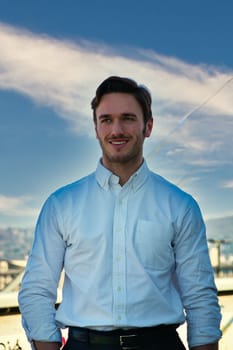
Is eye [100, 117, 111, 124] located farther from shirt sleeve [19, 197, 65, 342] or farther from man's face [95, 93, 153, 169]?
shirt sleeve [19, 197, 65, 342]

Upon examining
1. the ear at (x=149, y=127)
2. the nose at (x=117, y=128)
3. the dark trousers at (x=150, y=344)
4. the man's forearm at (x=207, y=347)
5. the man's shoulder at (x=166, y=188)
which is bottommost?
the man's forearm at (x=207, y=347)

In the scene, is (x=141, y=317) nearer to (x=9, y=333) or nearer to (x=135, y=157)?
(x=135, y=157)

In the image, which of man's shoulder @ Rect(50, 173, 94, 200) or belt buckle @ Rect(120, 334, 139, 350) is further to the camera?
man's shoulder @ Rect(50, 173, 94, 200)

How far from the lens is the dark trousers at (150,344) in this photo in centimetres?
96

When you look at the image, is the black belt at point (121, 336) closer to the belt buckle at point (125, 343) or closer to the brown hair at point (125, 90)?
the belt buckle at point (125, 343)

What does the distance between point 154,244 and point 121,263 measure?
65mm

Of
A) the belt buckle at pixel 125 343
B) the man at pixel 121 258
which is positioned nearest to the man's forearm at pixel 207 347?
the man at pixel 121 258

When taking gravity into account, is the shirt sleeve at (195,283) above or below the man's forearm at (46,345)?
above

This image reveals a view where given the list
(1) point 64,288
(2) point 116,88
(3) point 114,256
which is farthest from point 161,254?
(2) point 116,88

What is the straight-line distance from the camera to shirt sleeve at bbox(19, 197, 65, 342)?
99cm

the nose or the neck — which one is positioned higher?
the nose

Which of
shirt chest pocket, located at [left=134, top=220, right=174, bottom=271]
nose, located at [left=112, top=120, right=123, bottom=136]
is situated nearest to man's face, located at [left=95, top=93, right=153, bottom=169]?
nose, located at [left=112, top=120, right=123, bottom=136]

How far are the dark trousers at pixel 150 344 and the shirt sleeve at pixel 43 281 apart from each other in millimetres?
30

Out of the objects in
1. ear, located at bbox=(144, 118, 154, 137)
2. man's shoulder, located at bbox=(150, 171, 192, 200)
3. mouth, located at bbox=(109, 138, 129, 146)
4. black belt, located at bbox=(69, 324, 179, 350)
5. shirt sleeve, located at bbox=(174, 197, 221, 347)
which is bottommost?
black belt, located at bbox=(69, 324, 179, 350)
